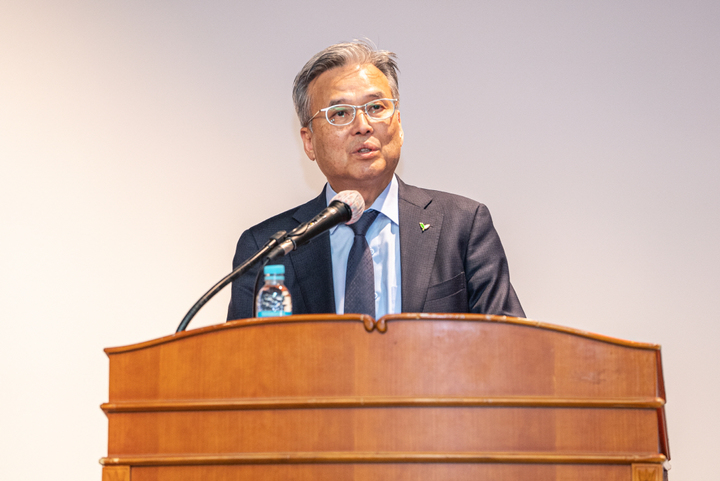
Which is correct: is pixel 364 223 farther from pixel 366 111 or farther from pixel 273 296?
pixel 273 296

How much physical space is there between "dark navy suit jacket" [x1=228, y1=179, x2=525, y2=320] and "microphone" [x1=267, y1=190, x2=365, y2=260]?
0.53m

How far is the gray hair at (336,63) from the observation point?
2.30 metres

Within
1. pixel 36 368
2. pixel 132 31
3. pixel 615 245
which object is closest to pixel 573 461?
pixel 615 245

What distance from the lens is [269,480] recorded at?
3.84 ft

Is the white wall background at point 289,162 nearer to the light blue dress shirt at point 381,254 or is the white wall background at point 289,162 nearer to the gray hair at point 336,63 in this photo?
the gray hair at point 336,63

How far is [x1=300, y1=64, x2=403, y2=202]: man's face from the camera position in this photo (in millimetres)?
2238

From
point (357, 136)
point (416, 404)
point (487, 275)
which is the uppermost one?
point (357, 136)

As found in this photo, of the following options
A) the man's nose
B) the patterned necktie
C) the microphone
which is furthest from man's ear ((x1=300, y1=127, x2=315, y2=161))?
the microphone

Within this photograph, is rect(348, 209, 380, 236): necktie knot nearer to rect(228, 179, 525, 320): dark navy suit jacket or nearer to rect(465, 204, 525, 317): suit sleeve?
rect(228, 179, 525, 320): dark navy suit jacket

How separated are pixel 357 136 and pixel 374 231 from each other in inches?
11.8

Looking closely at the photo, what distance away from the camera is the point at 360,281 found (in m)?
1.90

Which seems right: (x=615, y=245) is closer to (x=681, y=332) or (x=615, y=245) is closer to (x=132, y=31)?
(x=681, y=332)

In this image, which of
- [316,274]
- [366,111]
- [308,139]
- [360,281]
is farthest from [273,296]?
[308,139]

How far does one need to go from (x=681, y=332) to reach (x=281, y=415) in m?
1.98
